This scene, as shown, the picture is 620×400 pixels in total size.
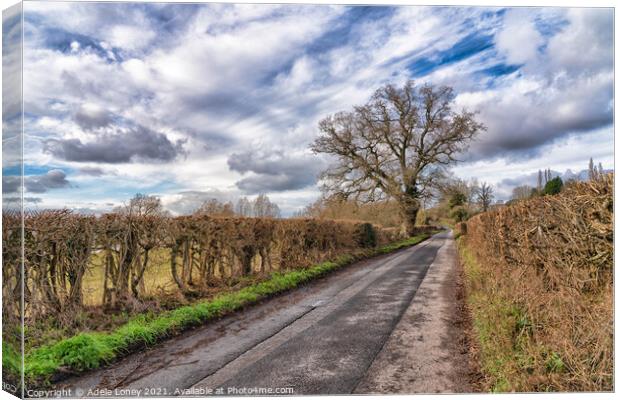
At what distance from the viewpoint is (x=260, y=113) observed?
19.6ft

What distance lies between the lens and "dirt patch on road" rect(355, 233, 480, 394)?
424 centimetres

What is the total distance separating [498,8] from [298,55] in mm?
2610

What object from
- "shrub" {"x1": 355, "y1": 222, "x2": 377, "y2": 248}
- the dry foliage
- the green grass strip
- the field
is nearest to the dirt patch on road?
the dry foliage

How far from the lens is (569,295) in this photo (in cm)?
451

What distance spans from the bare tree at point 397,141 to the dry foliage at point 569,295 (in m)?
2.29

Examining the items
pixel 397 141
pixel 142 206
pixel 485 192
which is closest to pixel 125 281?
pixel 142 206

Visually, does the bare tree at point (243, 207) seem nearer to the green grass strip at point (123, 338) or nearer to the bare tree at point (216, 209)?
the bare tree at point (216, 209)

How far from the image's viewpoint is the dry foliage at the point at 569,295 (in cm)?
388

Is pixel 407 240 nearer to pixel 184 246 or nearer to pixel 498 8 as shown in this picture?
pixel 184 246

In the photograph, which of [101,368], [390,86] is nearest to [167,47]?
[390,86]

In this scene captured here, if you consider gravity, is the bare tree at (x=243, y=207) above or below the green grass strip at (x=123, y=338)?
above

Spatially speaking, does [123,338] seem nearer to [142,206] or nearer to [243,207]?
[142,206]

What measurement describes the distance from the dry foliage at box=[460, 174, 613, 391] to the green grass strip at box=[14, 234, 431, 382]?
14.7 feet

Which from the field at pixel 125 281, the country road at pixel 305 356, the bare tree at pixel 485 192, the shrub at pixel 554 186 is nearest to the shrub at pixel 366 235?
the bare tree at pixel 485 192
